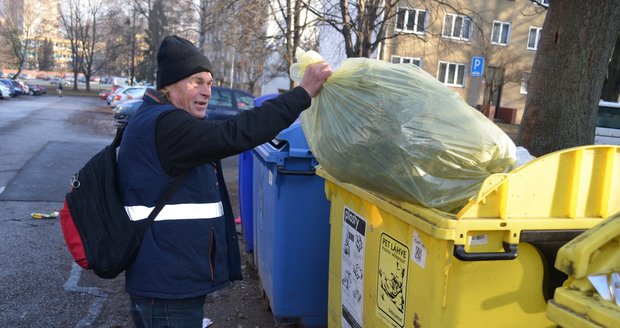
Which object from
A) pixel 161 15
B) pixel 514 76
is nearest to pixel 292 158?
pixel 514 76

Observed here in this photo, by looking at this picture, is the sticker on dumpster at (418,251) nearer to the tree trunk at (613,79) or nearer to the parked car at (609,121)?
the parked car at (609,121)

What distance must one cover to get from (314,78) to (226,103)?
1267 centimetres

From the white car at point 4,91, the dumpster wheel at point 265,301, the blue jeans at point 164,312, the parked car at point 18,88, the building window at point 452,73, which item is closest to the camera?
the blue jeans at point 164,312

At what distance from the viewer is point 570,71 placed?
12.6 ft

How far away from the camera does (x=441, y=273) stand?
2.00 meters

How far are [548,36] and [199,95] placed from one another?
9.88ft

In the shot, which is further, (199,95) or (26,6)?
(26,6)

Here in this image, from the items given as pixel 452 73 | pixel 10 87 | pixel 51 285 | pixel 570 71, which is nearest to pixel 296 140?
pixel 570 71

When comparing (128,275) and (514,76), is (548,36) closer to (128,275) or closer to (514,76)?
(128,275)

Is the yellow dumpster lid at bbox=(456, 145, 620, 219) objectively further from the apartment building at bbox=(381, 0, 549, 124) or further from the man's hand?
the apartment building at bbox=(381, 0, 549, 124)

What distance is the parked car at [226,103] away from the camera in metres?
14.1

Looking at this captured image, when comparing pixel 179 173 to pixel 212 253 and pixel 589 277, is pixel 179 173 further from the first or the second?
pixel 589 277

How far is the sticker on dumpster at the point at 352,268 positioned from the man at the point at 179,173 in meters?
0.84

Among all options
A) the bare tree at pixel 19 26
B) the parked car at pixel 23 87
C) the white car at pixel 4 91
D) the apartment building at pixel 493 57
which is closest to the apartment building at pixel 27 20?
the bare tree at pixel 19 26
